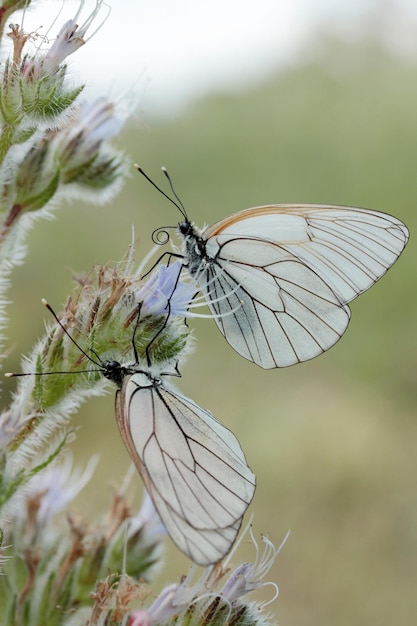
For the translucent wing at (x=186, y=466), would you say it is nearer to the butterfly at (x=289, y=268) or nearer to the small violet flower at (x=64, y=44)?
the butterfly at (x=289, y=268)

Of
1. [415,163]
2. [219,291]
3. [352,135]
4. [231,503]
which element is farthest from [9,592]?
[352,135]

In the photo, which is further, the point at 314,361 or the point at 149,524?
the point at 314,361

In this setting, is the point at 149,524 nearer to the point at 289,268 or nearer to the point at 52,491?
the point at 52,491

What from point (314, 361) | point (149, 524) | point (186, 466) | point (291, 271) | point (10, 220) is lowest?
point (149, 524)

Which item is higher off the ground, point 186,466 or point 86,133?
point 86,133

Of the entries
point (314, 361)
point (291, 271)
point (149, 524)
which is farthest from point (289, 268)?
point (314, 361)

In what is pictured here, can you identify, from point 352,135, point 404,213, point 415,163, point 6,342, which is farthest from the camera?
point 352,135

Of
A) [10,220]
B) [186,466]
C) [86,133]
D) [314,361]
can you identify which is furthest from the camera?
[314,361]

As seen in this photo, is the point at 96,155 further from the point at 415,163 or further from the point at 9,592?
the point at 415,163
